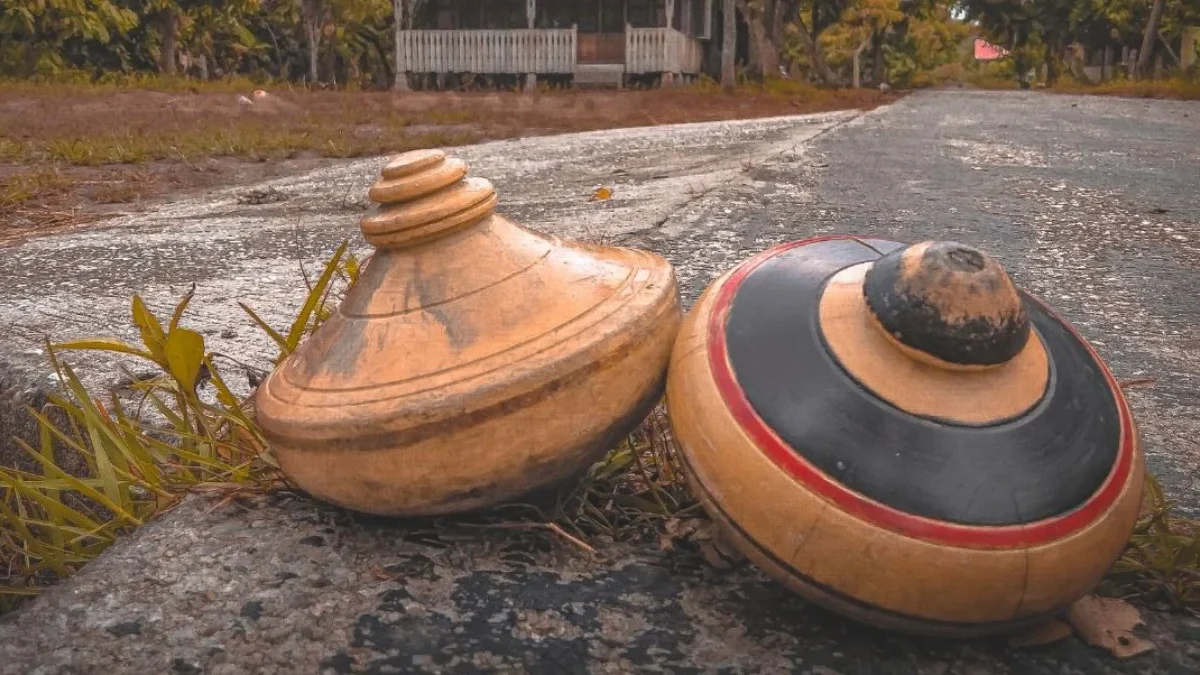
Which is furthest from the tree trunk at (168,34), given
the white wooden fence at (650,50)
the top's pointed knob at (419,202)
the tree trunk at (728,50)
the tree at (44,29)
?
the top's pointed knob at (419,202)

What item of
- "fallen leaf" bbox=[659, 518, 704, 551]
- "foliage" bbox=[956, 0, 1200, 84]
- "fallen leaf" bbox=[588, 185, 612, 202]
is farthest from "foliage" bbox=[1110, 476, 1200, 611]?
"foliage" bbox=[956, 0, 1200, 84]

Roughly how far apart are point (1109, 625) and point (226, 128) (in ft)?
30.5

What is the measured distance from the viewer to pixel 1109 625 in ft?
3.79

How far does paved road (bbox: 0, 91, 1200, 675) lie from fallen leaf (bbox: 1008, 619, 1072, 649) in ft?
0.04

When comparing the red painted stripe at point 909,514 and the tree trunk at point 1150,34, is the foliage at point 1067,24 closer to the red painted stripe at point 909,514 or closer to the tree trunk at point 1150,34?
the tree trunk at point 1150,34

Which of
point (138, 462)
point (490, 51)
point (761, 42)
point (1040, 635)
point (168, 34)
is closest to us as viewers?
point (1040, 635)

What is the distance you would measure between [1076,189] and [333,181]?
11.6ft

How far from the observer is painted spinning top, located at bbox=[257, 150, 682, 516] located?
1.17 metres

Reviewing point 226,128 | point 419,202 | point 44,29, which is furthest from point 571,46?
point 419,202

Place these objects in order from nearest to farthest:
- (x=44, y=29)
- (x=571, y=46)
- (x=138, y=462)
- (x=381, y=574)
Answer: (x=381, y=574), (x=138, y=462), (x=44, y=29), (x=571, y=46)

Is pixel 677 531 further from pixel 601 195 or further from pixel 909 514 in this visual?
pixel 601 195

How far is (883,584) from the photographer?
3.34 feet

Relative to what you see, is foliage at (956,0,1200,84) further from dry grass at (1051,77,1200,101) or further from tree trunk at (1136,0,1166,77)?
dry grass at (1051,77,1200,101)

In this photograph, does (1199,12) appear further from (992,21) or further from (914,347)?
(914,347)
